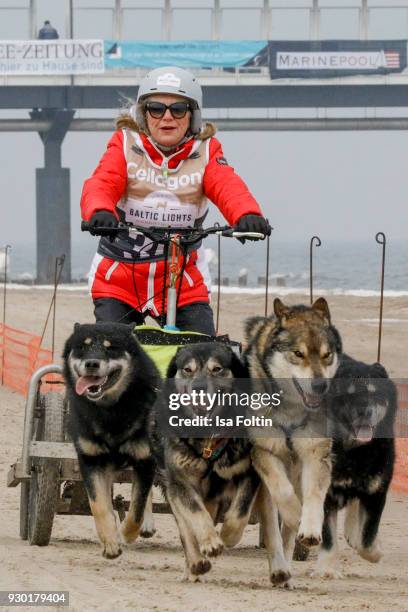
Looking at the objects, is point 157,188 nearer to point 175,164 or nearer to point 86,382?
point 175,164

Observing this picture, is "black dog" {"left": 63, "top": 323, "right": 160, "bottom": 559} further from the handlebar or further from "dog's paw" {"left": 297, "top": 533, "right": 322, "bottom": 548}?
"dog's paw" {"left": 297, "top": 533, "right": 322, "bottom": 548}

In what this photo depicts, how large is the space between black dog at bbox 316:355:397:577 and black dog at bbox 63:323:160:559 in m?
0.92

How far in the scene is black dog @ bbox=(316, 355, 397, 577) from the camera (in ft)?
24.1

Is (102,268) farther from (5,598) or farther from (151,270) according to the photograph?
(5,598)

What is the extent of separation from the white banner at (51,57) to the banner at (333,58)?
23.7 feet

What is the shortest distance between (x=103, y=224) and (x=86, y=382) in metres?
0.82

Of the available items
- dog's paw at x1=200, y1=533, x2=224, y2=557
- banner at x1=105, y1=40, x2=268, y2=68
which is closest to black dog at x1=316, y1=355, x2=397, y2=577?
dog's paw at x1=200, y1=533, x2=224, y2=557

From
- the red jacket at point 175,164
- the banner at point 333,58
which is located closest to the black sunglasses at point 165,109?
the red jacket at point 175,164

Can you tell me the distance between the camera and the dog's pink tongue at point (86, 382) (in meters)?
7.06

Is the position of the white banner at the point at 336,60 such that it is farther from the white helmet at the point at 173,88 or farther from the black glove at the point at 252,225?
the black glove at the point at 252,225

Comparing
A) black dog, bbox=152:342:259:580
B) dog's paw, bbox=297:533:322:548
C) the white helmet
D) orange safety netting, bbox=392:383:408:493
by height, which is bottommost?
orange safety netting, bbox=392:383:408:493

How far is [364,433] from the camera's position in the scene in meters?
7.49

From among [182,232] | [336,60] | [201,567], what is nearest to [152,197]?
[182,232]

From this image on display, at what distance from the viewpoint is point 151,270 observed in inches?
316
